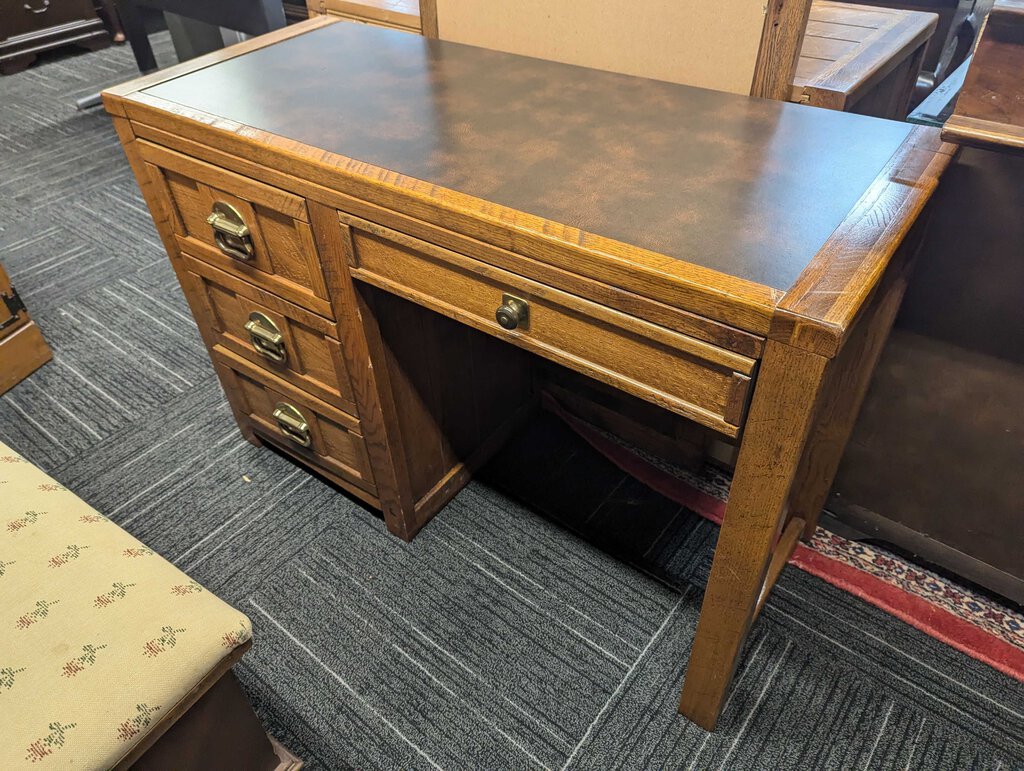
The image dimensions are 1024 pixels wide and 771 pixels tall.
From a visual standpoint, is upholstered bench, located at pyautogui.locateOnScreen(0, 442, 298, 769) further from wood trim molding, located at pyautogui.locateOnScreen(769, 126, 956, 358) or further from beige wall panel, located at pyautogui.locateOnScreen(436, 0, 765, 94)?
beige wall panel, located at pyautogui.locateOnScreen(436, 0, 765, 94)

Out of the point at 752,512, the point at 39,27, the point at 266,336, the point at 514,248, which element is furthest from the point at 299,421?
the point at 39,27

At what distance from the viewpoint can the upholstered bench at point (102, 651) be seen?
664 millimetres

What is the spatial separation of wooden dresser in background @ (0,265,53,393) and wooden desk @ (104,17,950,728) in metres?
0.68

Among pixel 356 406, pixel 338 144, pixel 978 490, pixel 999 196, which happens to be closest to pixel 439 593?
pixel 356 406

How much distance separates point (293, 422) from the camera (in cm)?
130

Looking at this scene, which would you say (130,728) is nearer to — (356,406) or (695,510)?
(356,406)

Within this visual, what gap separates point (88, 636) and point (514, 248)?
0.59 meters

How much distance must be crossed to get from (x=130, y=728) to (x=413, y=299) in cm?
54

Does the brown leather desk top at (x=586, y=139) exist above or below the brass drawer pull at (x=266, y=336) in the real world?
above

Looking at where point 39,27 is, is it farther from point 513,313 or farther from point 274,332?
point 513,313

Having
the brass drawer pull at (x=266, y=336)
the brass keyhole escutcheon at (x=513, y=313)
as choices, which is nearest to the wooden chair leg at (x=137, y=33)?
the brass drawer pull at (x=266, y=336)

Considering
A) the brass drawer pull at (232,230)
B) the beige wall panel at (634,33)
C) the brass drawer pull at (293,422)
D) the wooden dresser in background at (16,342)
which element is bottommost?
the wooden dresser in background at (16,342)

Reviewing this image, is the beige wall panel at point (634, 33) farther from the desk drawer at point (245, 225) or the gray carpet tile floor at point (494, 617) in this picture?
the gray carpet tile floor at point (494, 617)

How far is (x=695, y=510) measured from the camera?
1.38 m
